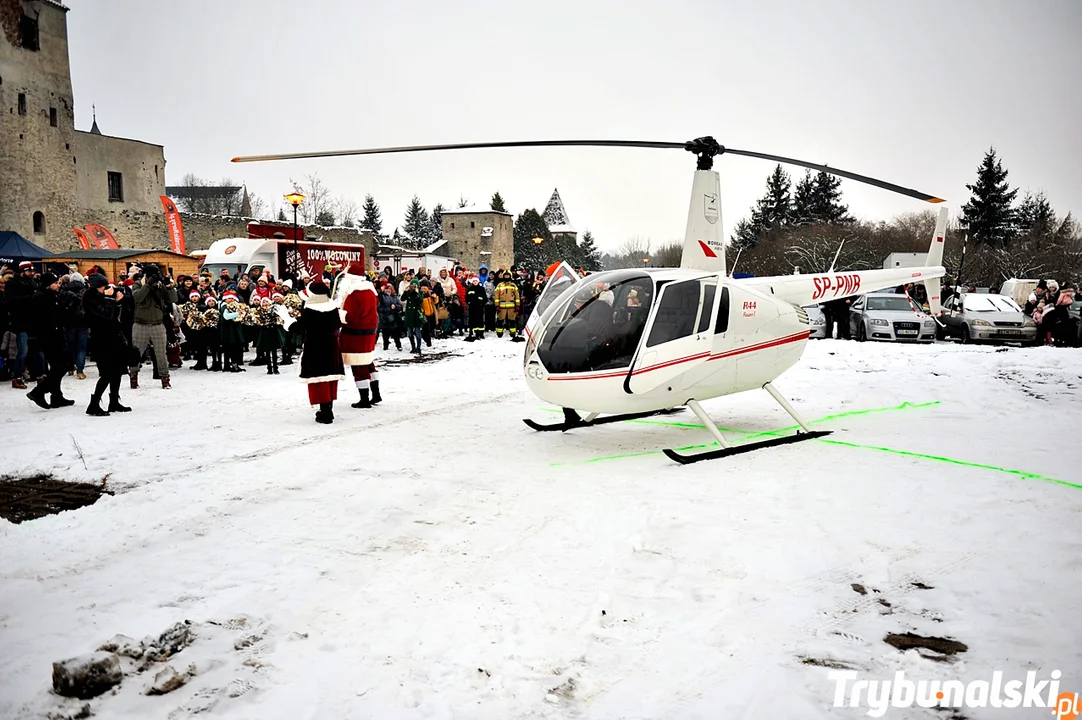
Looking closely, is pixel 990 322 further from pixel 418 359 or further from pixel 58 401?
pixel 58 401

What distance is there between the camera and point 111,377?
9.96 metres

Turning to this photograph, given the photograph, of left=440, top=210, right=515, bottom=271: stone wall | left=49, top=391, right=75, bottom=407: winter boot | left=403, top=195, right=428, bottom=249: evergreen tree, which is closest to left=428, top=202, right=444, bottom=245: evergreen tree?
left=403, top=195, right=428, bottom=249: evergreen tree

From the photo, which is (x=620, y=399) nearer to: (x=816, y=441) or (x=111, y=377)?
(x=816, y=441)

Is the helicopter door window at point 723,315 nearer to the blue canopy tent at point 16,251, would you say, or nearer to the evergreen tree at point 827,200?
the blue canopy tent at point 16,251

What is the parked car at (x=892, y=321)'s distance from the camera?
20844mm

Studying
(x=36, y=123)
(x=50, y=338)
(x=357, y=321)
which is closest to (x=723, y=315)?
(x=357, y=321)

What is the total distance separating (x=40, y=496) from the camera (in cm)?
648

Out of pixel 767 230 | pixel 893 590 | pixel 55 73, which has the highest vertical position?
pixel 55 73

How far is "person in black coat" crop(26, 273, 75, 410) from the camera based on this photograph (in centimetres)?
1048

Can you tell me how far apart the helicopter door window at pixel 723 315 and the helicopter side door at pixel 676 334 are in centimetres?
9

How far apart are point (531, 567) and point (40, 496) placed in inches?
187

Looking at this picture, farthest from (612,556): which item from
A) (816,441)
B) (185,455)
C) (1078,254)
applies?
(1078,254)

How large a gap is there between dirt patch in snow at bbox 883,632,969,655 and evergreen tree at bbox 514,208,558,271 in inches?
2749

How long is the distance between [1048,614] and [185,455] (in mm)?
7900
